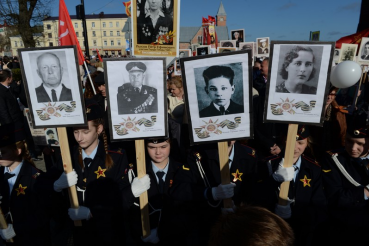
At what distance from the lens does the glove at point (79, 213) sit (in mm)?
2752

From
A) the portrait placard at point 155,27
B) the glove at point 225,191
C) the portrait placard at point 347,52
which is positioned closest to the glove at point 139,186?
the glove at point 225,191

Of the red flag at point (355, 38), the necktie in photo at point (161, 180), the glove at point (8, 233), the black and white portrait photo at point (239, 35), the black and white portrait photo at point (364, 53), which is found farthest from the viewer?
the black and white portrait photo at point (239, 35)

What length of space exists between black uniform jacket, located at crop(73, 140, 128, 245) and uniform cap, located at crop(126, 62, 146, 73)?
1136 mm

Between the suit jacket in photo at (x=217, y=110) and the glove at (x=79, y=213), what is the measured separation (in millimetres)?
1582

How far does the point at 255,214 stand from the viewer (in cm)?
139

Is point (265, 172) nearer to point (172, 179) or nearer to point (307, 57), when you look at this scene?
point (172, 179)

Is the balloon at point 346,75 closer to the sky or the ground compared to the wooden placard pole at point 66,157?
closer to the sky

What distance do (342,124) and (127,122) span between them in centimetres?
353

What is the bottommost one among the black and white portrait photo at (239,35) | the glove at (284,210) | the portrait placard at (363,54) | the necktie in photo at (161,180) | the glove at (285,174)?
the glove at (284,210)

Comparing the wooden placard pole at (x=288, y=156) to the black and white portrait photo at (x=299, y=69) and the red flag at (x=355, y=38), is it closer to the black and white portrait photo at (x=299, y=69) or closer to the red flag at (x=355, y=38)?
the black and white portrait photo at (x=299, y=69)

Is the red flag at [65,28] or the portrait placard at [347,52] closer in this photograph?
the red flag at [65,28]

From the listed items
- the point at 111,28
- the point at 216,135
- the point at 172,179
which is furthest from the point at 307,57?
the point at 111,28

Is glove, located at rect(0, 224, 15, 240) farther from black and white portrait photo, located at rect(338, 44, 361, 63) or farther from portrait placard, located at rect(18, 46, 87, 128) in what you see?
black and white portrait photo, located at rect(338, 44, 361, 63)

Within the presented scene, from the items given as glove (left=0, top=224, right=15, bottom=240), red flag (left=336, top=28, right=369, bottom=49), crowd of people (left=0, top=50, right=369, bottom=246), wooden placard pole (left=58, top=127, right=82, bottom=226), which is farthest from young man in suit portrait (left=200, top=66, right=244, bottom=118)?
red flag (left=336, top=28, right=369, bottom=49)
